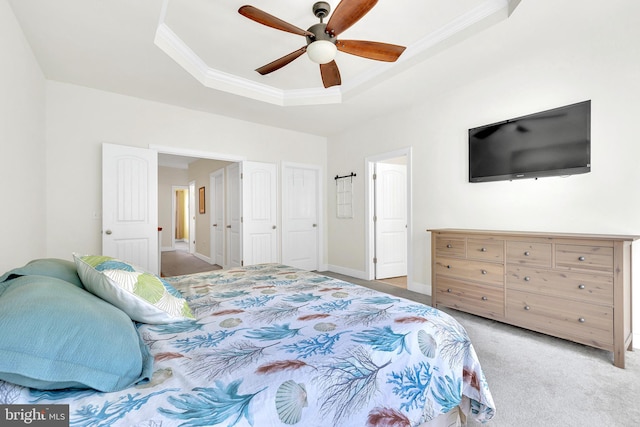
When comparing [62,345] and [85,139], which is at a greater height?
[85,139]

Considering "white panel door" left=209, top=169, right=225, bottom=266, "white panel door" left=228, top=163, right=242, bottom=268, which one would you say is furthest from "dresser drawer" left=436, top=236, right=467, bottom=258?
"white panel door" left=209, top=169, right=225, bottom=266

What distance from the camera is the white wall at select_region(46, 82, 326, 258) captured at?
327 cm

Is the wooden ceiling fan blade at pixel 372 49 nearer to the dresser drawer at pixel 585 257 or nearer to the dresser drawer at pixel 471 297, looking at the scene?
the dresser drawer at pixel 585 257

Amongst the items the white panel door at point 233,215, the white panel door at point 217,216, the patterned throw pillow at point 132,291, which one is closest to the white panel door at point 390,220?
the white panel door at point 233,215

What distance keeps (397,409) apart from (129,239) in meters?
3.68

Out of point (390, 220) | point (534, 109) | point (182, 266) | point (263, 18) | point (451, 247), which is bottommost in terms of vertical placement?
point (182, 266)

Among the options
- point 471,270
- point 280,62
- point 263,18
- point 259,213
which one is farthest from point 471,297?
point 259,213

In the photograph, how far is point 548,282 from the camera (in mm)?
2393

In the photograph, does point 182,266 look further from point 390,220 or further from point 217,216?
point 390,220

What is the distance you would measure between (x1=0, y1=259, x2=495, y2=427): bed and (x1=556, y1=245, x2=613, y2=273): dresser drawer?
161cm

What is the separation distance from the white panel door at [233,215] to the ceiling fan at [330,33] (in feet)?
9.89

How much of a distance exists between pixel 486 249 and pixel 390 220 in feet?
7.22

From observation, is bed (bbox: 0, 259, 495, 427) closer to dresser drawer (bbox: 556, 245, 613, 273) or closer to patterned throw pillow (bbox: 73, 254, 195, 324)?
patterned throw pillow (bbox: 73, 254, 195, 324)

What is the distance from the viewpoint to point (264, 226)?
4.87 meters
